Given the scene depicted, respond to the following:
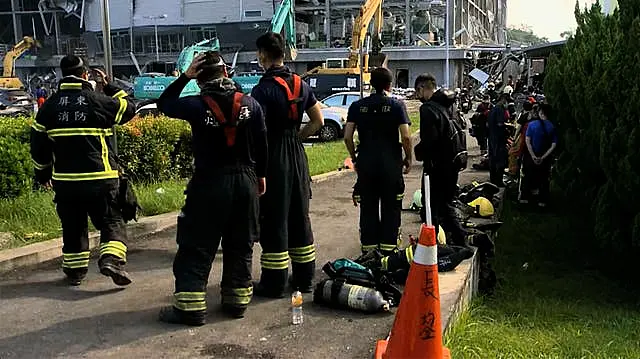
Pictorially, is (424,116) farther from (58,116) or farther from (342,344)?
(58,116)

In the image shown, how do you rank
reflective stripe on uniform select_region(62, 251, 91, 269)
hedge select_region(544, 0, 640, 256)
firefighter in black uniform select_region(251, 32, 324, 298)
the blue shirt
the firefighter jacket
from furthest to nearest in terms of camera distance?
the blue shirt < hedge select_region(544, 0, 640, 256) < reflective stripe on uniform select_region(62, 251, 91, 269) < the firefighter jacket < firefighter in black uniform select_region(251, 32, 324, 298)

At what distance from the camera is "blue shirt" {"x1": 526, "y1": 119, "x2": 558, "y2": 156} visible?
945cm

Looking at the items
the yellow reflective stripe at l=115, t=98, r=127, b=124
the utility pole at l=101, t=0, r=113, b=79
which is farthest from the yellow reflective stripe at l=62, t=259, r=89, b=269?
→ the utility pole at l=101, t=0, r=113, b=79

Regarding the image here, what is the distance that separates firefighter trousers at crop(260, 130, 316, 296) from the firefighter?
1.22 m

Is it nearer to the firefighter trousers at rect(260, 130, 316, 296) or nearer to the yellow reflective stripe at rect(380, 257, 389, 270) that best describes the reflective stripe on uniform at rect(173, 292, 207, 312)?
the firefighter trousers at rect(260, 130, 316, 296)

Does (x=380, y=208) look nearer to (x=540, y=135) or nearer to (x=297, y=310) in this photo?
(x=297, y=310)

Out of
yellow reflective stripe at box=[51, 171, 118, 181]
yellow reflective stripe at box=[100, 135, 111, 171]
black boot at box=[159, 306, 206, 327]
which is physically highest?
yellow reflective stripe at box=[100, 135, 111, 171]

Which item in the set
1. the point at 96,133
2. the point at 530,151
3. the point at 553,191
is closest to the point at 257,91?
the point at 96,133

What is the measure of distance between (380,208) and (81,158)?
2497 mm

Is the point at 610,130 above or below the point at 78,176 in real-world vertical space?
above

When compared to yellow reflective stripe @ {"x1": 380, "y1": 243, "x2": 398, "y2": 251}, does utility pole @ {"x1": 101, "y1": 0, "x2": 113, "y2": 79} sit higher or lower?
higher

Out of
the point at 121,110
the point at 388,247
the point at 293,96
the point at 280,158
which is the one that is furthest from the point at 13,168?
the point at 388,247

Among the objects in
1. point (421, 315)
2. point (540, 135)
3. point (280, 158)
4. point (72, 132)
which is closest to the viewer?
point (421, 315)

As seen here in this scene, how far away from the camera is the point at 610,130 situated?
6.77 meters
